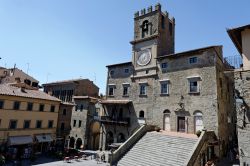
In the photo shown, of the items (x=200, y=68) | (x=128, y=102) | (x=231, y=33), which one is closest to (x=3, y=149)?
(x=128, y=102)

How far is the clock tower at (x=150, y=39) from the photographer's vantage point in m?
30.0

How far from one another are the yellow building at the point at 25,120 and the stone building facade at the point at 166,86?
9.34 meters

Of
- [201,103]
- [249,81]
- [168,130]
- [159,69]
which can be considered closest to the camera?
[249,81]

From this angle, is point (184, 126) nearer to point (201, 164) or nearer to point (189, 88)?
point (189, 88)

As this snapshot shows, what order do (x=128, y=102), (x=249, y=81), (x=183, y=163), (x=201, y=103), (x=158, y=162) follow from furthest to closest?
(x=128, y=102)
(x=201, y=103)
(x=158, y=162)
(x=183, y=163)
(x=249, y=81)

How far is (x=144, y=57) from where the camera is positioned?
31.0 meters

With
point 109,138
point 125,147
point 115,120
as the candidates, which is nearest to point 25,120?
point 109,138

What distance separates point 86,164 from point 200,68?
18.5 metres

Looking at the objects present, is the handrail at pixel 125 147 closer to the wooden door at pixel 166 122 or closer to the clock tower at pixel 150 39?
the wooden door at pixel 166 122

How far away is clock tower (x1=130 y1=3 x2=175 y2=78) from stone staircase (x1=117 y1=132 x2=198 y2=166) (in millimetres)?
11064

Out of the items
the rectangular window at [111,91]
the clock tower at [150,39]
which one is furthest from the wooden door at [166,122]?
the rectangular window at [111,91]

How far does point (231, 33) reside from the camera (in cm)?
1589

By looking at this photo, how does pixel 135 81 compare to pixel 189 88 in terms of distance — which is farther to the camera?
pixel 135 81

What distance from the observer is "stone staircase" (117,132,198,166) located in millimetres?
17328
